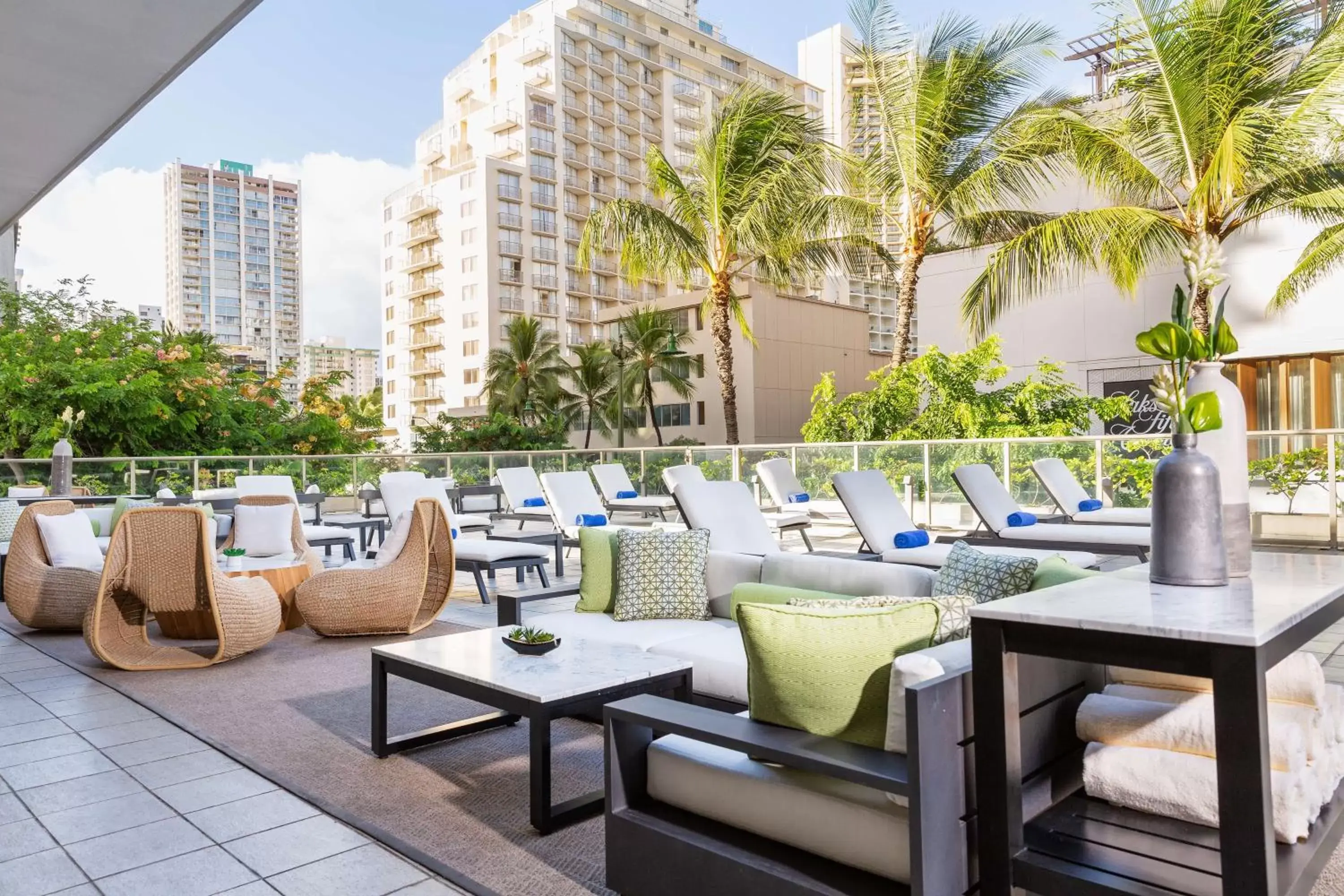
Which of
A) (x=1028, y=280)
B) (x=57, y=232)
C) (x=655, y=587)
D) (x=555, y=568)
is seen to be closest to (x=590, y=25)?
(x=57, y=232)

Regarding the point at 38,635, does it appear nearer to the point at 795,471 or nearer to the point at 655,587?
the point at 655,587

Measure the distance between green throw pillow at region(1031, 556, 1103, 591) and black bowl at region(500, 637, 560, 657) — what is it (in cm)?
158

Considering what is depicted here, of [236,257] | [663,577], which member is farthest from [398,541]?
[236,257]

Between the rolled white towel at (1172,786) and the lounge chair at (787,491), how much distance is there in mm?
7847

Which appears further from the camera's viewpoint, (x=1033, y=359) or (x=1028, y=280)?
(x=1033, y=359)

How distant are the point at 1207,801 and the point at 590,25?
56506mm

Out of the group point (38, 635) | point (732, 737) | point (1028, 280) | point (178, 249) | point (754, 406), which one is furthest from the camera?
point (178, 249)

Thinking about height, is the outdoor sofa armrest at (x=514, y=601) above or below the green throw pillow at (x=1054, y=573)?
below

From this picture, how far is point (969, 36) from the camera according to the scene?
1314 centimetres

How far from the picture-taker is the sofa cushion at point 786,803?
1.83 metres

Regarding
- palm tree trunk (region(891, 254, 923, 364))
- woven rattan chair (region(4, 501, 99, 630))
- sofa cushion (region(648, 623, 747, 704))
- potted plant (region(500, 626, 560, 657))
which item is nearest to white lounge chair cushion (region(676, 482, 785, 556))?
sofa cushion (region(648, 623, 747, 704))

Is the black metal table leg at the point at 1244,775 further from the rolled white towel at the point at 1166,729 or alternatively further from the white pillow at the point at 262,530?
Result: the white pillow at the point at 262,530

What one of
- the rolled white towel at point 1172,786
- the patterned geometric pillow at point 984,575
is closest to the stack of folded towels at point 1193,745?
the rolled white towel at point 1172,786

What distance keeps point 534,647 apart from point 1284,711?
2166mm
